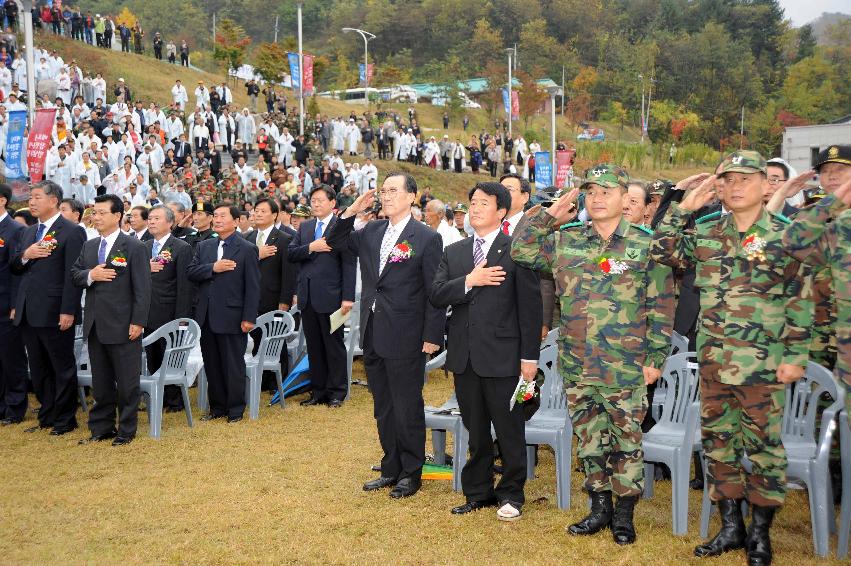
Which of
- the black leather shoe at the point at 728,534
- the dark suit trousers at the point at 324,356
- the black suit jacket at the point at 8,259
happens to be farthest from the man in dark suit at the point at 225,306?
the black leather shoe at the point at 728,534

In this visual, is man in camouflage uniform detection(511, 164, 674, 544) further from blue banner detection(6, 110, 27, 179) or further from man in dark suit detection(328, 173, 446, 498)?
blue banner detection(6, 110, 27, 179)

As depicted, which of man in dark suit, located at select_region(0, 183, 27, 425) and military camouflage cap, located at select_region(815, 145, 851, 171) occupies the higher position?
military camouflage cap, located at select_region(815, 145, 851, 171)

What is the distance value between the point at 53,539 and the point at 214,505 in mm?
893

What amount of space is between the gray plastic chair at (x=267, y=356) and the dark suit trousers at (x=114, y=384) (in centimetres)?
108

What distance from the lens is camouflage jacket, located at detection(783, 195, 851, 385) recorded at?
3.40m

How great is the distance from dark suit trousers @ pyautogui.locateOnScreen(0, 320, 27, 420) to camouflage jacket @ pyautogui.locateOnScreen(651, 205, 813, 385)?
19.6 ft

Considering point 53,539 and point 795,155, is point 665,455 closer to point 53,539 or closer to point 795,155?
point 53,539

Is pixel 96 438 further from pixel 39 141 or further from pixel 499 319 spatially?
pixel 39 141

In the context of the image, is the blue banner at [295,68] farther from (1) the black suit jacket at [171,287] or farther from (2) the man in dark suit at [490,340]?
(2) the man in dark suit at [490,340]

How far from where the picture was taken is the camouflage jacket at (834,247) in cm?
340

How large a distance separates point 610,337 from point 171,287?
4.80m

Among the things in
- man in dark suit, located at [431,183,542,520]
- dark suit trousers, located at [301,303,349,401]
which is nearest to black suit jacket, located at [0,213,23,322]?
dark suit trousers, located at [301,303,349,401]

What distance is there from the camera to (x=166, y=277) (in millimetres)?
7617

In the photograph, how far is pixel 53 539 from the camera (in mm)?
4570
